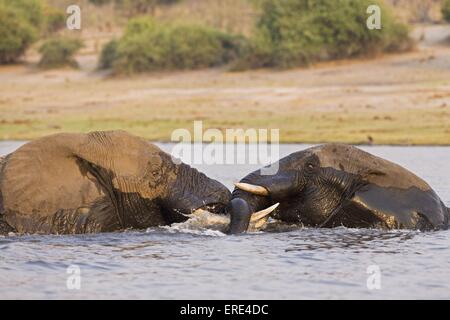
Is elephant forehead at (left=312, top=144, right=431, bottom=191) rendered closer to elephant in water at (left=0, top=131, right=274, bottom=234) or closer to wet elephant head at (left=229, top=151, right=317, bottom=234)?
wet elephant head at (left=229, top=151, right=317, bottom=234)

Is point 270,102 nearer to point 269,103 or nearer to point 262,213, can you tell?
point 269,103

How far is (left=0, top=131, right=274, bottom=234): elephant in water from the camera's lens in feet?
34.2

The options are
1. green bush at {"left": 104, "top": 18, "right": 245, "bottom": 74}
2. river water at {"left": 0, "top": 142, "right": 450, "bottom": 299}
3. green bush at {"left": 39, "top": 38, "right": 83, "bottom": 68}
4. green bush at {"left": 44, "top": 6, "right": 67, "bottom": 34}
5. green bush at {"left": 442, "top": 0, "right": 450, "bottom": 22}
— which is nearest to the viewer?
river water at {"left": 0, "top": 142, "right": 450, "bottom": 299}

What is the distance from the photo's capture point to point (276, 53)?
3123 centimetres

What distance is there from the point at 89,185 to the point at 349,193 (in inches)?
95.9

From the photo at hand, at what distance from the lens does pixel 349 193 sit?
1087cm

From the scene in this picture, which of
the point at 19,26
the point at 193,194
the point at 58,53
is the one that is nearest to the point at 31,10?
the point at 19,26

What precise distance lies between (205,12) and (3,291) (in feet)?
125

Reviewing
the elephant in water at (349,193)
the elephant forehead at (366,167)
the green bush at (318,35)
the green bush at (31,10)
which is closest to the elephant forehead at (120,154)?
the elephant in water at (349,193)

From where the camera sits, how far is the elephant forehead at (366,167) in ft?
35.6

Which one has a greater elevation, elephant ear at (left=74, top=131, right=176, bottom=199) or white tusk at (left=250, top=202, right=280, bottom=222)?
elephant ear at (left=74, top=131, right=176, bottom=199)

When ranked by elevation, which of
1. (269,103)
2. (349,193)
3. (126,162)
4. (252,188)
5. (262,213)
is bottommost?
(269,103)

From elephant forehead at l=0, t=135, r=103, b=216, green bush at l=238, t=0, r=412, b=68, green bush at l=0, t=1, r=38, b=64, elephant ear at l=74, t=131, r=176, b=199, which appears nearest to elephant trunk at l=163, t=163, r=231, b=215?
elephant ear at l=74, t=131, r=176, b=199

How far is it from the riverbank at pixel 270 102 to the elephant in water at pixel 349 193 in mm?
10997
